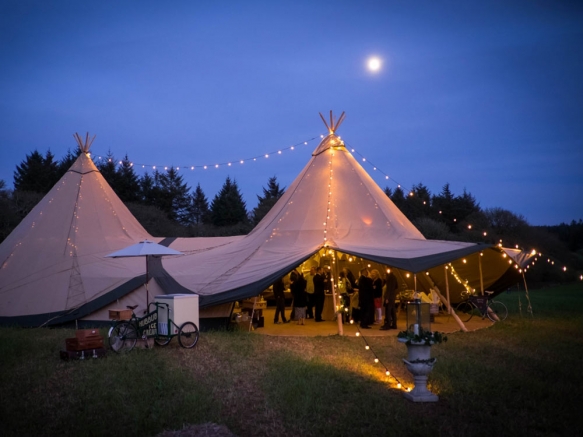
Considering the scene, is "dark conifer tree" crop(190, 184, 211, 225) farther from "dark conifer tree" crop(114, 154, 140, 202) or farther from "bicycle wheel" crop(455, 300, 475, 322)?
"bicycle wheel" crop(455, 300, 475, 322)

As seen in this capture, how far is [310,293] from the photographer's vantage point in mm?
11148

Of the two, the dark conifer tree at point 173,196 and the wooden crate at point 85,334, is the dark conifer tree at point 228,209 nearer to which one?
the dark conifer tree at point 173,196

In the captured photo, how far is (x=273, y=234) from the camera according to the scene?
10531mm

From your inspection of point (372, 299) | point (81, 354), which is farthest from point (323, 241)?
point (81, 354)

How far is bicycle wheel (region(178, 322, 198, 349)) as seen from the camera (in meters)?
7.59

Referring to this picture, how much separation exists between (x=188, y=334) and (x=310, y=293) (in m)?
3.93

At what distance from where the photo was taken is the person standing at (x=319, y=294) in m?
10.8

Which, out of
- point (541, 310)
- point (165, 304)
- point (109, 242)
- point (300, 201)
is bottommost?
point (541, 310)

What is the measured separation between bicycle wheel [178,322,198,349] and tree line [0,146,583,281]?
1302cm

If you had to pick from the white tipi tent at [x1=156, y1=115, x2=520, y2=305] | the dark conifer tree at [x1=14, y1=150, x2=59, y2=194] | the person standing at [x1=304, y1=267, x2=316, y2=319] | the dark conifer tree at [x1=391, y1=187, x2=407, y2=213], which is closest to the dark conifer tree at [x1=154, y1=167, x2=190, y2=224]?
the dark conifer tree at [x1=14, y1=150, x2=59, y2=194]

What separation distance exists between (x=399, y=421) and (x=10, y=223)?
58.1 ft

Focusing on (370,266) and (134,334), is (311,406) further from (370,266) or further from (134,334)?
(370,266)

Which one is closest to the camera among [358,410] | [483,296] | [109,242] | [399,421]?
[399,421]

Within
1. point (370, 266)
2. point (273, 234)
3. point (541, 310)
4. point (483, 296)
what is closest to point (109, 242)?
point (273, 234)
